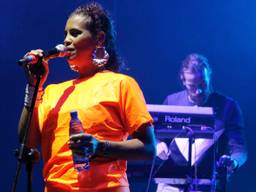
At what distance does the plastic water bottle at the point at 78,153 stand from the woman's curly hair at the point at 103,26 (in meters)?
0.46

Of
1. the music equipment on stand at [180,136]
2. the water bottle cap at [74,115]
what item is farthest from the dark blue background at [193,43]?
the water bottle cap at [74,115]

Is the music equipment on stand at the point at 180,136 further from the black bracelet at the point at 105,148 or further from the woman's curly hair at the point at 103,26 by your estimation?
the black bracelet at the point at 105,148

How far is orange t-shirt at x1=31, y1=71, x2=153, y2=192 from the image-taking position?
1.94 meters

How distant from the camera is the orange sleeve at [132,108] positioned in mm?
2008

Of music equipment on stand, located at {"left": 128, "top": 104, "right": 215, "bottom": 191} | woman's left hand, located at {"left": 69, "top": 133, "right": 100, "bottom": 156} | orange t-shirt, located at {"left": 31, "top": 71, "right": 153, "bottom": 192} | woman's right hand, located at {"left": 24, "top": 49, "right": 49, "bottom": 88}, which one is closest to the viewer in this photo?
woman's left hand, located at {"left": 69, "top": 133, "right": 100, "bottom": 156}

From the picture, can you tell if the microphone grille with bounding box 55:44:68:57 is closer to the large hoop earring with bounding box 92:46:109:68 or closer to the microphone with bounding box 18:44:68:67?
the microphone with bounding box 18:44:68:67

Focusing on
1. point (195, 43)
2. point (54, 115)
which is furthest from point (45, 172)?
point (195, 43)

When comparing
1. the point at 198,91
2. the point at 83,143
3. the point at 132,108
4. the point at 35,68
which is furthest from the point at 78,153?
the point at 198,91

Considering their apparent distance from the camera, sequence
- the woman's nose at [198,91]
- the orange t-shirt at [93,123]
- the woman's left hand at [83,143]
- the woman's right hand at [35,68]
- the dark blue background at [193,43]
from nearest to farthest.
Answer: the woman's left hand at [83,143], the orange t-shirt at [93,123], the woman's right hand at [35,68], the woman's nose at [198,91], the dark blue background at [193,43]

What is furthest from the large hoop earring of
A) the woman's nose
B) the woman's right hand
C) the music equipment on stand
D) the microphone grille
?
the woman's nose

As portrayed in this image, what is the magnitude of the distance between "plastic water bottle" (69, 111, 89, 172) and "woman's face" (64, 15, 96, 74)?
336mm

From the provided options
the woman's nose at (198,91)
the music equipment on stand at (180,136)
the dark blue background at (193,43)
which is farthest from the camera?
the dark blue background at (193,43)

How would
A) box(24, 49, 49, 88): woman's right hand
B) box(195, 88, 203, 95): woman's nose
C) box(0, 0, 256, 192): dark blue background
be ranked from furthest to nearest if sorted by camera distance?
box(0, 0, 256, 192): dark blue background → box(195, 88, 203, 95): woman's nose → box(24, 49, 49, 88): woman's right hand

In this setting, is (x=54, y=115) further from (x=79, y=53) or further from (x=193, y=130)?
(x=193, y=130)
